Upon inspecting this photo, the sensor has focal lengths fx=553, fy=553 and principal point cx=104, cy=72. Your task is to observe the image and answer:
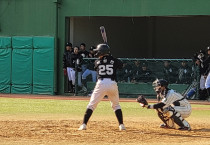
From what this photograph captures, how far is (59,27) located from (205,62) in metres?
6.57

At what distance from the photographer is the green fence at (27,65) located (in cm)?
2373

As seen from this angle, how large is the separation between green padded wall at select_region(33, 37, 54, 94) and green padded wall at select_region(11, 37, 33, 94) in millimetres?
280

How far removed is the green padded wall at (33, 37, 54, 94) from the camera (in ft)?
77.7

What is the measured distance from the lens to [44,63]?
23.8m

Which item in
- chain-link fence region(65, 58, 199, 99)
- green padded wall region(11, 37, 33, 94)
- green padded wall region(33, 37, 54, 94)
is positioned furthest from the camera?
green padded wall region(11, 37, 33, 94)

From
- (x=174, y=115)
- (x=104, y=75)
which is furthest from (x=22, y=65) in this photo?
(x=174, y=115)

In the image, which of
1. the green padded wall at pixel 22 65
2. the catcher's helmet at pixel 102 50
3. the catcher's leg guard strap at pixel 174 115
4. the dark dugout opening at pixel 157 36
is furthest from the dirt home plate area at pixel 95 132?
the dark dugout opening at pixel 157 36

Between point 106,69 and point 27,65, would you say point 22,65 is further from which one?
point 106,69

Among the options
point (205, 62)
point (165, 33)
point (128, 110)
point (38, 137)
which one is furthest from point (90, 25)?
point (38, 137)

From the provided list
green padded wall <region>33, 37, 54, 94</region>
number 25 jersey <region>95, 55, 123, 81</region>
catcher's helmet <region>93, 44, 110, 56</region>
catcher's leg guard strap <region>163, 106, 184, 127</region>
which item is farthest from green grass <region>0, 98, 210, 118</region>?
catcher's helmet <region>93, 44, 110, 56</region>

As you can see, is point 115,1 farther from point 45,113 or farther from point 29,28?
point 45,113

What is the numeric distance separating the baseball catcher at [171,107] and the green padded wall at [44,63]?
12.5 meters

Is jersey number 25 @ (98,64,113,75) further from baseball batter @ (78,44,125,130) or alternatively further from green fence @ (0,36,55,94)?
green fence @ (0,36,55,94)

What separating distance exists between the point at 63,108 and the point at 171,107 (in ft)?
20.6
